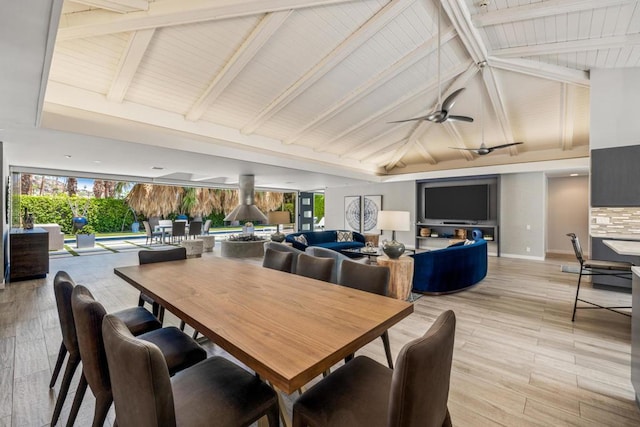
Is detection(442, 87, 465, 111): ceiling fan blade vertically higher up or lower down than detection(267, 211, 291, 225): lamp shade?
higher up

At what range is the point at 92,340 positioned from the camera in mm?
1255

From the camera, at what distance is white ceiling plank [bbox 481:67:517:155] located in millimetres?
4944

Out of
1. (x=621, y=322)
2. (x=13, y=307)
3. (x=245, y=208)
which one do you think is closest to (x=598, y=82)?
(x=621, y=322)

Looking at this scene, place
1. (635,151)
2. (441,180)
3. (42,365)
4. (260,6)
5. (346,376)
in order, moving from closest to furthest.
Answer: (346,376)
(42,365)
(260,6)
(635,151)
(441,180)

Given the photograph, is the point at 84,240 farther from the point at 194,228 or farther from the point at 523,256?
the point at 523,256

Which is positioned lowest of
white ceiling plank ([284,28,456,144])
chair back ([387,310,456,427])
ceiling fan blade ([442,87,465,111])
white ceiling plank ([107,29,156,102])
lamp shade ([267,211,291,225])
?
chair back ([387,310,456,427])

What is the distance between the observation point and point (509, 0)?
10.6 ft

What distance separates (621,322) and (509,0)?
3.90 metres

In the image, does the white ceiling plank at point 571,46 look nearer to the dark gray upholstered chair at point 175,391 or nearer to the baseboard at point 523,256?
the baseboard at point 523,256

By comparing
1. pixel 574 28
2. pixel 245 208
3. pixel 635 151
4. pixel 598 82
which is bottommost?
pixel 245 208

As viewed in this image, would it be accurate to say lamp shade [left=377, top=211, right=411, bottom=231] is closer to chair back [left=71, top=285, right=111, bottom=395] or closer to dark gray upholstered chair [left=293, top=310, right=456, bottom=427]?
dark gray upholstered chair [left=293, top=310, right=456, bottom=427]

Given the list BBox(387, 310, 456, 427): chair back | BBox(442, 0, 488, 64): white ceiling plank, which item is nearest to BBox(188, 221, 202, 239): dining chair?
BBox(442, 0, 488, 64): white ceiling plank

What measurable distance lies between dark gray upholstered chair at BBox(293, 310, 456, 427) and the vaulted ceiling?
338 centimetres

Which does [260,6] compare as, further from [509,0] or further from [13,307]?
[13,307]
